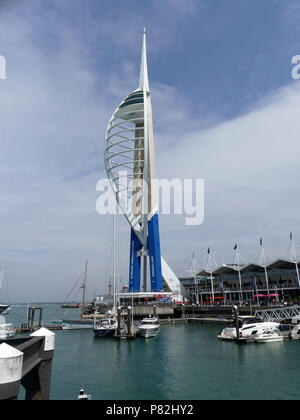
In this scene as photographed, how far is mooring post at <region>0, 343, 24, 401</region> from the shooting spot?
508 centimetres

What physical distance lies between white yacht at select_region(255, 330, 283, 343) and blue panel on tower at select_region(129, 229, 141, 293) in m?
35.7

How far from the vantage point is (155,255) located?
64875mm

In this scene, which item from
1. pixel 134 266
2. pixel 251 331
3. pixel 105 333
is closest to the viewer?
pixel 251 331

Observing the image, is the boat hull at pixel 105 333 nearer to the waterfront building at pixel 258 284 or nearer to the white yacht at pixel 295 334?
the white yacht at pixel 295 334

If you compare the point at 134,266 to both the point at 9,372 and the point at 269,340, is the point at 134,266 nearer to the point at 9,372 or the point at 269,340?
the point at 269,340

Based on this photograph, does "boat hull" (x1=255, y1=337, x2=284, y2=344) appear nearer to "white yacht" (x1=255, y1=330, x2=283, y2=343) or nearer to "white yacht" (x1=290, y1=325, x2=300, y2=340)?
"white yacht" (x1=255, y1=330, x2=283, y2=343)

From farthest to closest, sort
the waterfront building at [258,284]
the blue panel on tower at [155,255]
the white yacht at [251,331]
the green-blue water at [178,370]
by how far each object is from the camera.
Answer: the blue panel on tower at [155,255] → the waterfront building at [258,284] → the white yacht at [251,331] → the green-blue water at [178,370]

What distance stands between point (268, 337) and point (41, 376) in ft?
96.5

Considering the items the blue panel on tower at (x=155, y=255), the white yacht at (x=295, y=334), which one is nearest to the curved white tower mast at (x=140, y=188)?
the blue panel on tower at (x=155, y=255)

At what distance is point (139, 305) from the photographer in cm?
6016

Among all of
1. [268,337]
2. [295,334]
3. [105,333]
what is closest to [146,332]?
[105,333]

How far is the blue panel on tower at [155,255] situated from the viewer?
64938 millimetres

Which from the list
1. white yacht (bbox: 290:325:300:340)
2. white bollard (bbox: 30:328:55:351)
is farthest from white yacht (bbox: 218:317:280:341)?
white bollard (bbox: 30:328:55:351)

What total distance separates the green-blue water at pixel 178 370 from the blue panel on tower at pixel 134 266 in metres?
30.0
